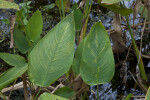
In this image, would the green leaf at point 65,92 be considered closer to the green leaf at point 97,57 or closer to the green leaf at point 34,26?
the green leaf at point 97,57

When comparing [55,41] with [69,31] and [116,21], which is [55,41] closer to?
[69,31]

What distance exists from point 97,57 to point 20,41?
45 cm

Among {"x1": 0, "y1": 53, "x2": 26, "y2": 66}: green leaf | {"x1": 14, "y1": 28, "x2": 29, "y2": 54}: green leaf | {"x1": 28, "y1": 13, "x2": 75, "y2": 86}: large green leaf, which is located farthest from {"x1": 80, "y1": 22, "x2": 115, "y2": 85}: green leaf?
{"x1": 14, "y1": 28, "x2": 29, "y2": 54}: green leaf

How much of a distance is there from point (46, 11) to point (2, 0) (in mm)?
983

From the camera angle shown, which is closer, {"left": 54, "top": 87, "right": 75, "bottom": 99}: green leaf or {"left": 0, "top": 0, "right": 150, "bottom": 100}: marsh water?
{"left": 54, "top": 87, "right": 75, "bottom": 99}: green leaf

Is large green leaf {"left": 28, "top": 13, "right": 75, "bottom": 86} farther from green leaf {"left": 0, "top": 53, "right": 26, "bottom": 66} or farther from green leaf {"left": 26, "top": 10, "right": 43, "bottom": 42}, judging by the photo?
green leaf {"left": 26, "top": 10, "right": 43, "bottom": 42}

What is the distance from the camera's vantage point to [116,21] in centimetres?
90

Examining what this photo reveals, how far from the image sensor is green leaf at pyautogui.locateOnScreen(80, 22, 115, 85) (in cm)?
68

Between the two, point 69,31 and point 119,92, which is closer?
point 69,31

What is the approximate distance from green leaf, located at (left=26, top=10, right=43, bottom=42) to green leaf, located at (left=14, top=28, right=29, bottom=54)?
2.5 inches

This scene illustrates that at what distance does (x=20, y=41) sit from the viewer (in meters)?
1.01

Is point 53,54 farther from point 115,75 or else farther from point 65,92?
point 115,75

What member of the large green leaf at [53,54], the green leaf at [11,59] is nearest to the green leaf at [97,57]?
the large green leaf at [53,54]

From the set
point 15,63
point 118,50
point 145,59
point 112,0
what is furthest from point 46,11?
point 112,0
